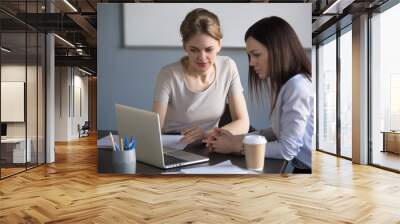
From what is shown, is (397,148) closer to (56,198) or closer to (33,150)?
(56,198)

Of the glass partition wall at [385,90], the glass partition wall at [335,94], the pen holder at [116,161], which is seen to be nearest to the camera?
the pen holder at [116,161]

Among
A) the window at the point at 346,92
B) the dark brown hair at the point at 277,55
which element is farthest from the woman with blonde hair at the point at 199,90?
the window at the point at 346,92

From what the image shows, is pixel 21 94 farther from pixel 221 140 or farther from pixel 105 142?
pixel 221 140

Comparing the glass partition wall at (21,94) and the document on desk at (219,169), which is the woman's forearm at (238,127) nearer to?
the document on desk at (219,169)

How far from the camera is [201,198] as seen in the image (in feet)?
13.8

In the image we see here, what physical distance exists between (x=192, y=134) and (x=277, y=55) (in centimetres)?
147

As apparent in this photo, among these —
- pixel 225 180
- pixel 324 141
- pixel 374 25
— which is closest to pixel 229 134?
pixel 225 180

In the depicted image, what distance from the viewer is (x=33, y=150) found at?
681 cm

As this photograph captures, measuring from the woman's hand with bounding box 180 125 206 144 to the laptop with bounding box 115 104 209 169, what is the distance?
0.55 ft

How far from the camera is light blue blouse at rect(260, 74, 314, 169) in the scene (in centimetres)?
501

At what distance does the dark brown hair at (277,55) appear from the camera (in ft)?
16.5

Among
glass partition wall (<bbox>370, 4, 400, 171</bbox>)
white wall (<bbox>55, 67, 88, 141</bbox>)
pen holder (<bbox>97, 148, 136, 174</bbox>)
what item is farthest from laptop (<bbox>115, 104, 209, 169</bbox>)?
white wall (<bbox>55, 67, 88, 141</bbox>)

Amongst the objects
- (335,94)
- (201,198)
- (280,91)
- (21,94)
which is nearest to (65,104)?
(21,94)

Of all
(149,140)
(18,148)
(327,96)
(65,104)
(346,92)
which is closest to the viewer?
(149,140)
